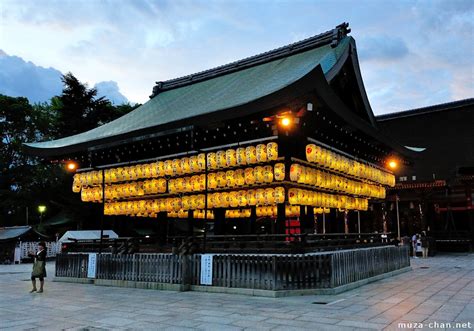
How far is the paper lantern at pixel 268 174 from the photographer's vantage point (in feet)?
48.4

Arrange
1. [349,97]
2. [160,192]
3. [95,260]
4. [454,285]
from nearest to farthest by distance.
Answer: [454,285]
[95,260]
[160,192]
[349,97]

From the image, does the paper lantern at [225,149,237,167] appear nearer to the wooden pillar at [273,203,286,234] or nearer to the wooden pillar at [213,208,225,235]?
the wooden pillar at [273,203,286,234]

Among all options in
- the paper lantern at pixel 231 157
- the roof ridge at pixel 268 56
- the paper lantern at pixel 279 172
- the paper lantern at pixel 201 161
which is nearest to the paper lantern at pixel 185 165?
the paper lantern at pixel 201 161

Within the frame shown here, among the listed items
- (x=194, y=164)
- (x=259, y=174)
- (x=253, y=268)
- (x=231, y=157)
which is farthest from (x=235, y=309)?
(x=194, y=164)

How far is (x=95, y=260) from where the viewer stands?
17750 mm

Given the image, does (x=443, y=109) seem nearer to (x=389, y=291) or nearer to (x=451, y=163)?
(x=451, y=163)

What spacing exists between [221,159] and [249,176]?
128 cm

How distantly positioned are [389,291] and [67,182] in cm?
3693

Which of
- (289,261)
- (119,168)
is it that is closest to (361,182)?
(289,261)

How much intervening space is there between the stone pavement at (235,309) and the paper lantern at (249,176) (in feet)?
14.4

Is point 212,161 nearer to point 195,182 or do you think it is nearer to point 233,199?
point 233,199

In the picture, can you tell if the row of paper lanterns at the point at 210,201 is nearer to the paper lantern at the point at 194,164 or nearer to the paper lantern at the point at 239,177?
the paper lantern at the point at 239,177

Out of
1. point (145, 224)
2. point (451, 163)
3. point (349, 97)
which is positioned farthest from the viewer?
point (145, 224)

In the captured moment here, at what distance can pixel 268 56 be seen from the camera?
22.8 meters
